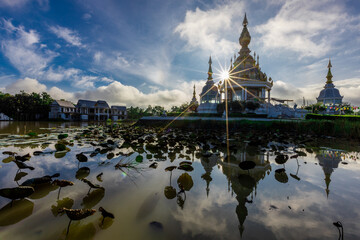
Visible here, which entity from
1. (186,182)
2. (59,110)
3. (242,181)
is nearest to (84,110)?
A: (59,110)

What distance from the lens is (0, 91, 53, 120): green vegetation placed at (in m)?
42.6

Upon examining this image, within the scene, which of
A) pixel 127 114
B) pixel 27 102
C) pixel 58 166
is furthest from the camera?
pixel 127 114

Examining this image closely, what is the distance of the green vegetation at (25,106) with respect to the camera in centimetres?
4256

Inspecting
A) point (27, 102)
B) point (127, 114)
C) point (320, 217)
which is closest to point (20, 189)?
point (320, 217)

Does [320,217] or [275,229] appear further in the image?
[320,217]

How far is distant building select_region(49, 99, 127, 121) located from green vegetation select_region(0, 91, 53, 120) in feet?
10.3

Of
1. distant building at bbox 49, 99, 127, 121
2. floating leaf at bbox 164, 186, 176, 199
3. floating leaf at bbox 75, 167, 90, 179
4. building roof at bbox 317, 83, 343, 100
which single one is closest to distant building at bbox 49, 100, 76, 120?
distant building at bbox 49, 99, 127, 121

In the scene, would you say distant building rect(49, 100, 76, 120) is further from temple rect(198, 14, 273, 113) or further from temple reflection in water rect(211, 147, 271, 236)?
temple reflection in water rect(211, 147, 271, 236)

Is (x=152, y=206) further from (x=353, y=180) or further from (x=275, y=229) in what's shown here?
(x=353, y=180)

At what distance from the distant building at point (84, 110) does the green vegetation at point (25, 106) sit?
313 centimetres

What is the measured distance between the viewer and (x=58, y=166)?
11.2 ft

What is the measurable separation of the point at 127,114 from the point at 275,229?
67741 mm

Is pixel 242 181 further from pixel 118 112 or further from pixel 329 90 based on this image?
pixel 329 90

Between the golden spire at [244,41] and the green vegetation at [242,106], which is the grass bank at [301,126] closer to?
the green vegetation at [242,106]
